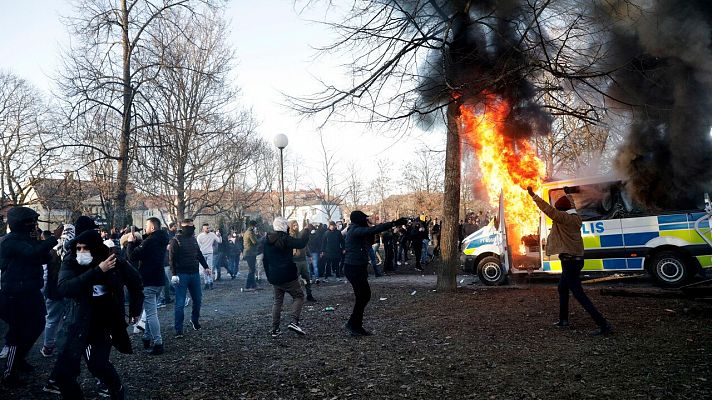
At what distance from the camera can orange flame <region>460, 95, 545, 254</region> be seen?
9891 mm

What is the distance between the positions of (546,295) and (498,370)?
16.0 feet

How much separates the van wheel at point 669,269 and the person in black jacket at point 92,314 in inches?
377

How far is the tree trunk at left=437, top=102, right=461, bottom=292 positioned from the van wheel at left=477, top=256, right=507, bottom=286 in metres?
1.47

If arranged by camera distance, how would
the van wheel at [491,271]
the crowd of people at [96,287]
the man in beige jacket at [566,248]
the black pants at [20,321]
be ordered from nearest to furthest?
the crowd of people at [96,287] < the black pants at [20,321] < the man in beige jacket at [566,248] < the van wheel at [491,271]

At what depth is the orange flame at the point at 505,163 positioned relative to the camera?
32.4ft

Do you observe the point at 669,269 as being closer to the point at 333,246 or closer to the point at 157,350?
Answer: the point at 333,246

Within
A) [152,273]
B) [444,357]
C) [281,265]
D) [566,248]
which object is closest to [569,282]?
[566,248]

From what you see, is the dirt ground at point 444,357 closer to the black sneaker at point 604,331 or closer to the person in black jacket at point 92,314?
the black sneaker at point 604,331

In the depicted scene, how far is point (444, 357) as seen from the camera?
5.43m

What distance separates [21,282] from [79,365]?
7.36ft

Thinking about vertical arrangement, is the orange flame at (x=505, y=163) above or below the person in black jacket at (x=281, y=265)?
above

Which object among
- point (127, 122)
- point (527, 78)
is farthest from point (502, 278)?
point (127, 122)

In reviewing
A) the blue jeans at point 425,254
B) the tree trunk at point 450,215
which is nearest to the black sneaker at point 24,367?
the tree trunk at point 450,215

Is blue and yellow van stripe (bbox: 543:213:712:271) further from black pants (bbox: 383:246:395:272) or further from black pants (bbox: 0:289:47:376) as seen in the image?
black pants (bbox: 0:289:47:376)
